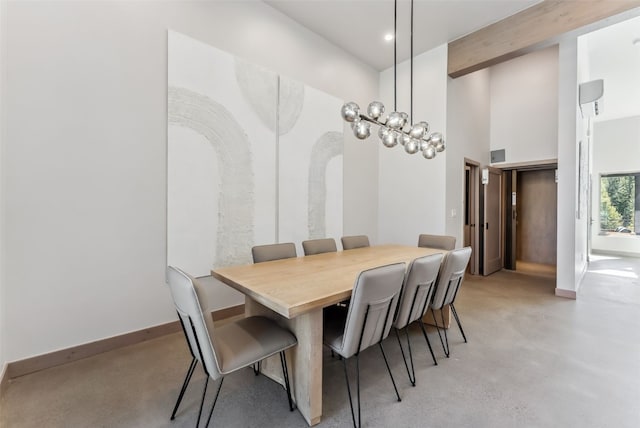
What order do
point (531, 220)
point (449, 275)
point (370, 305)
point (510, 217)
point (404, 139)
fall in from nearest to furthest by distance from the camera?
point (370, 305) → point (449, 275) → point (404, 139) → point (510, 217) → point (531, 220)

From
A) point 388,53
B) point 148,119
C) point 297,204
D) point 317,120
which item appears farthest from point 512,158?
point 148,119

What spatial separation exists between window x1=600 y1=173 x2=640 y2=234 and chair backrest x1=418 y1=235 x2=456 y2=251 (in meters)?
7.34

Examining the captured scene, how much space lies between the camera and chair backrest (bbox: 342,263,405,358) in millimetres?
1523

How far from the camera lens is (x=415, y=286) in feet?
6.37

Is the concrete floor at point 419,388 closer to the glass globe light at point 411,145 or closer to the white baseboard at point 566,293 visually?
the white baseboard at point 566,293

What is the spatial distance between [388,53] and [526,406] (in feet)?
15.9

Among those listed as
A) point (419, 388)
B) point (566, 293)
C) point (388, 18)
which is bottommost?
point (419, 388)

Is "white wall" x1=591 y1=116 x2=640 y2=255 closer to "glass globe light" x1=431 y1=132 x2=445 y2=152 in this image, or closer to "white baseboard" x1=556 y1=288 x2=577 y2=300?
"white baseboard" x1=556 y1=288 x2=577 y2=300

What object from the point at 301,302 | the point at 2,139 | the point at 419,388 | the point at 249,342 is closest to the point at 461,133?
the point at 419,388

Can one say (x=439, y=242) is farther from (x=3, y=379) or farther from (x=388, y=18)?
(x=3, y=379)

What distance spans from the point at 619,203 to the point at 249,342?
10238 mm

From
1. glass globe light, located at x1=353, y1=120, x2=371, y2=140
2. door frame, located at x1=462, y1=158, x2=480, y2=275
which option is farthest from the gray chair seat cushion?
door frame, located at x1=462, y1=158, x2=480, y2=275

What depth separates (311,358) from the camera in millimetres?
1623

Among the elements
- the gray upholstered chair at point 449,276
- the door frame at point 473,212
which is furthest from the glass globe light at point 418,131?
the door frame at point 473,212
